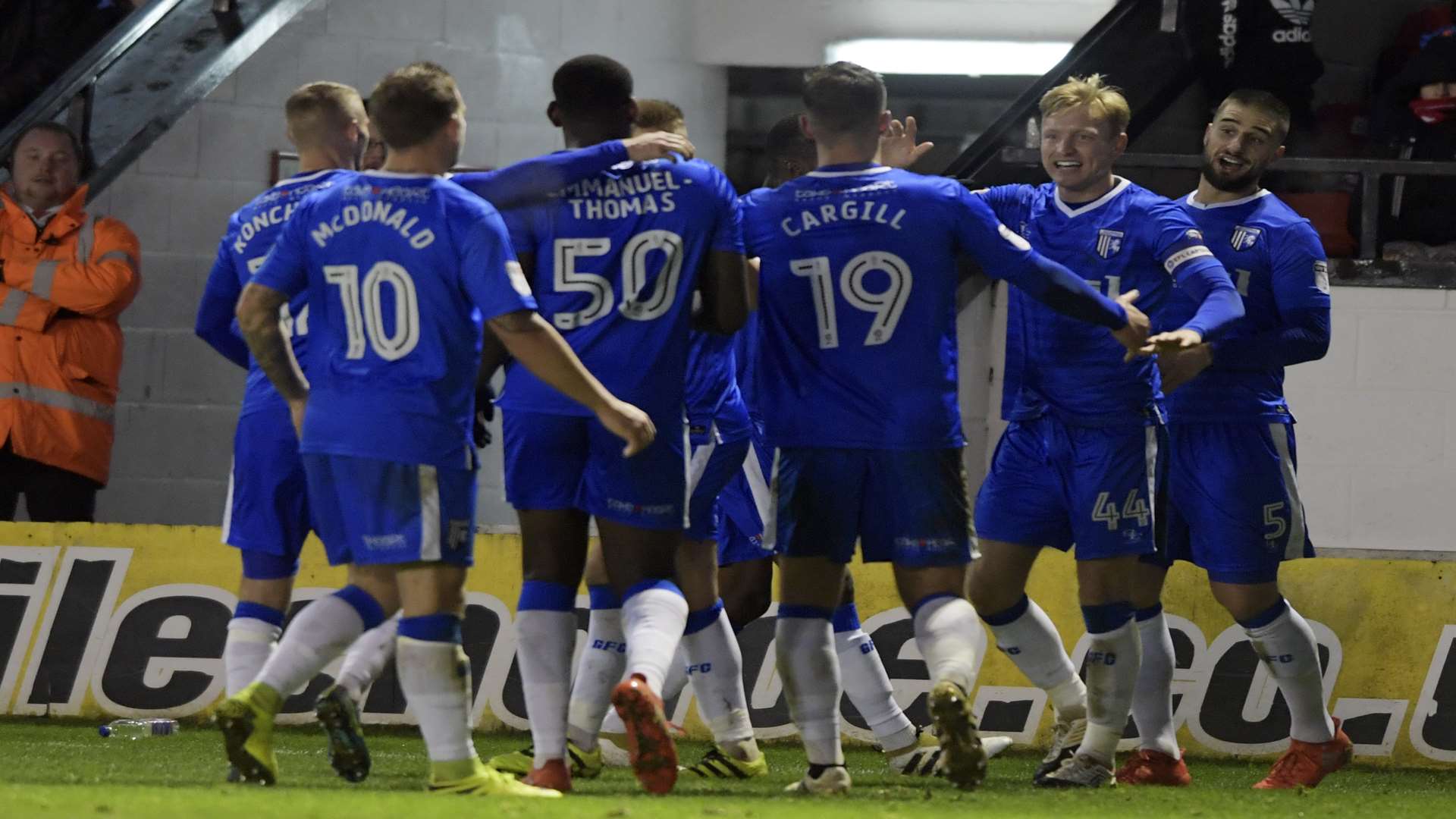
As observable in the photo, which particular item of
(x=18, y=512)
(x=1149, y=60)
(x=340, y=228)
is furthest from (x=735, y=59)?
(x=340, y=228)

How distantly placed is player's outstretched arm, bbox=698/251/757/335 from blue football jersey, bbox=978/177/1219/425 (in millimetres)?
1168

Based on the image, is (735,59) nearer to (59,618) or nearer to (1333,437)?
(1333,437)

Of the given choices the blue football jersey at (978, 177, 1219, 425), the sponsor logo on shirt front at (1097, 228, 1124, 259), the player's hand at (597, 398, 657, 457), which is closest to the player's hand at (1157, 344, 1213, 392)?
the blue football jersey at (978, 177, 1219, 425)

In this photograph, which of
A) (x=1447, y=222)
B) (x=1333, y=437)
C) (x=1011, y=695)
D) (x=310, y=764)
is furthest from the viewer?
(x=1447, y=222)

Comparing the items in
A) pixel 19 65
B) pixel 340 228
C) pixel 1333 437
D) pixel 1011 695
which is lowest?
pixel 1011 695

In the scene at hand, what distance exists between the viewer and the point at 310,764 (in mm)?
5863

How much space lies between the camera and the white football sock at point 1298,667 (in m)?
6.09

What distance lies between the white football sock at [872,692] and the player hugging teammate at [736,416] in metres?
0.01

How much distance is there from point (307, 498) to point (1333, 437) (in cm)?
506

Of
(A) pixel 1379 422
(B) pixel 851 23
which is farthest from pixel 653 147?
(B) pixel 851 23

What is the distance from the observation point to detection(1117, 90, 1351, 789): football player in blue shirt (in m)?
6.06

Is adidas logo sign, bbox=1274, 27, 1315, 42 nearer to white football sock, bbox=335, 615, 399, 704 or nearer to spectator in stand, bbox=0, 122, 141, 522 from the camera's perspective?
spectator in stand, bbox=0, 122, 141, 522

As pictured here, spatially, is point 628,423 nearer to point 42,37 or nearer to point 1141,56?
point 1141,56

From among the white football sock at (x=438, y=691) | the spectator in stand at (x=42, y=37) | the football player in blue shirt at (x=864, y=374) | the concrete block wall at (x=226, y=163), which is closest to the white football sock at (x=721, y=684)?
the football player in blue shirt at (x=864, y=374)
